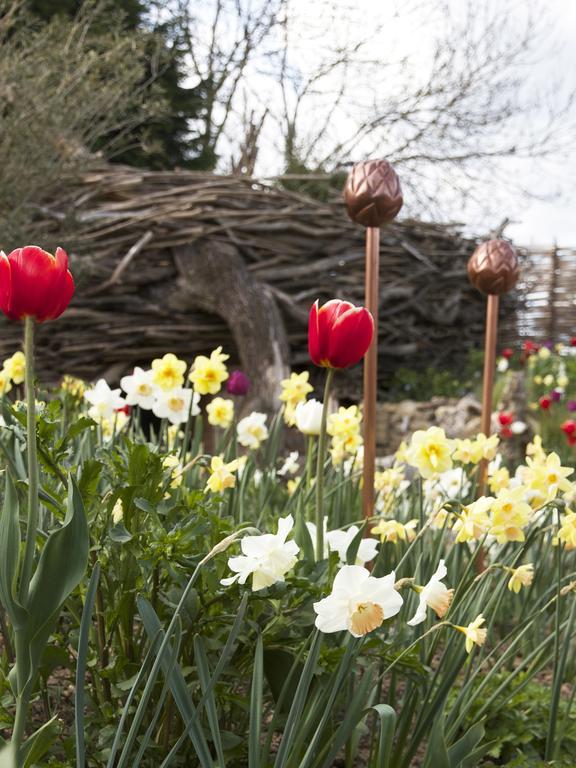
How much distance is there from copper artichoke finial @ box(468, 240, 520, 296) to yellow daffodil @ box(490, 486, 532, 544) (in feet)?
3.20

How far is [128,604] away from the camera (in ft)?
3.52

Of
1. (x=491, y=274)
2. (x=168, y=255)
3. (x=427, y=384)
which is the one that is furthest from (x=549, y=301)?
(x=491, y=274)

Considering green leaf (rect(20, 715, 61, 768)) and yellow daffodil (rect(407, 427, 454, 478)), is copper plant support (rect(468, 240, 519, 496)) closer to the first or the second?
yellow daffodil (rect(407, 427, 454, 478))

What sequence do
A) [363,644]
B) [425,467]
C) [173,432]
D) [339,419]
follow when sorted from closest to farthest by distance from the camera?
[363,644], [425,467], [339,419], [173,432]

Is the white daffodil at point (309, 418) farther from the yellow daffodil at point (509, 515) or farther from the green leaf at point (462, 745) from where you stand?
the green leaf at point (462, 745)

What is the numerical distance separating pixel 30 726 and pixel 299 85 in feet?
30.3

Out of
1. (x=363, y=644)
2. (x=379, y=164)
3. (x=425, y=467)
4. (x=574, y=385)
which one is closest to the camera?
(x=363, y=644)

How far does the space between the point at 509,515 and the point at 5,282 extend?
738mm

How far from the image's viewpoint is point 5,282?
90cm

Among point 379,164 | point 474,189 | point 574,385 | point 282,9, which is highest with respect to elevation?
point 282,9

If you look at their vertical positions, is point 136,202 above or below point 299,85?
below

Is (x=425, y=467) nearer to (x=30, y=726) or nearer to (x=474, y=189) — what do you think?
(x=30, y=726)

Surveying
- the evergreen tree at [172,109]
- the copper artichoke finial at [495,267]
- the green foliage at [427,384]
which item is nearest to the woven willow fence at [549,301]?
the green foliage at [427,384]

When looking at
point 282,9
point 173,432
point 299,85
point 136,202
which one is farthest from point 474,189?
point 173,432
